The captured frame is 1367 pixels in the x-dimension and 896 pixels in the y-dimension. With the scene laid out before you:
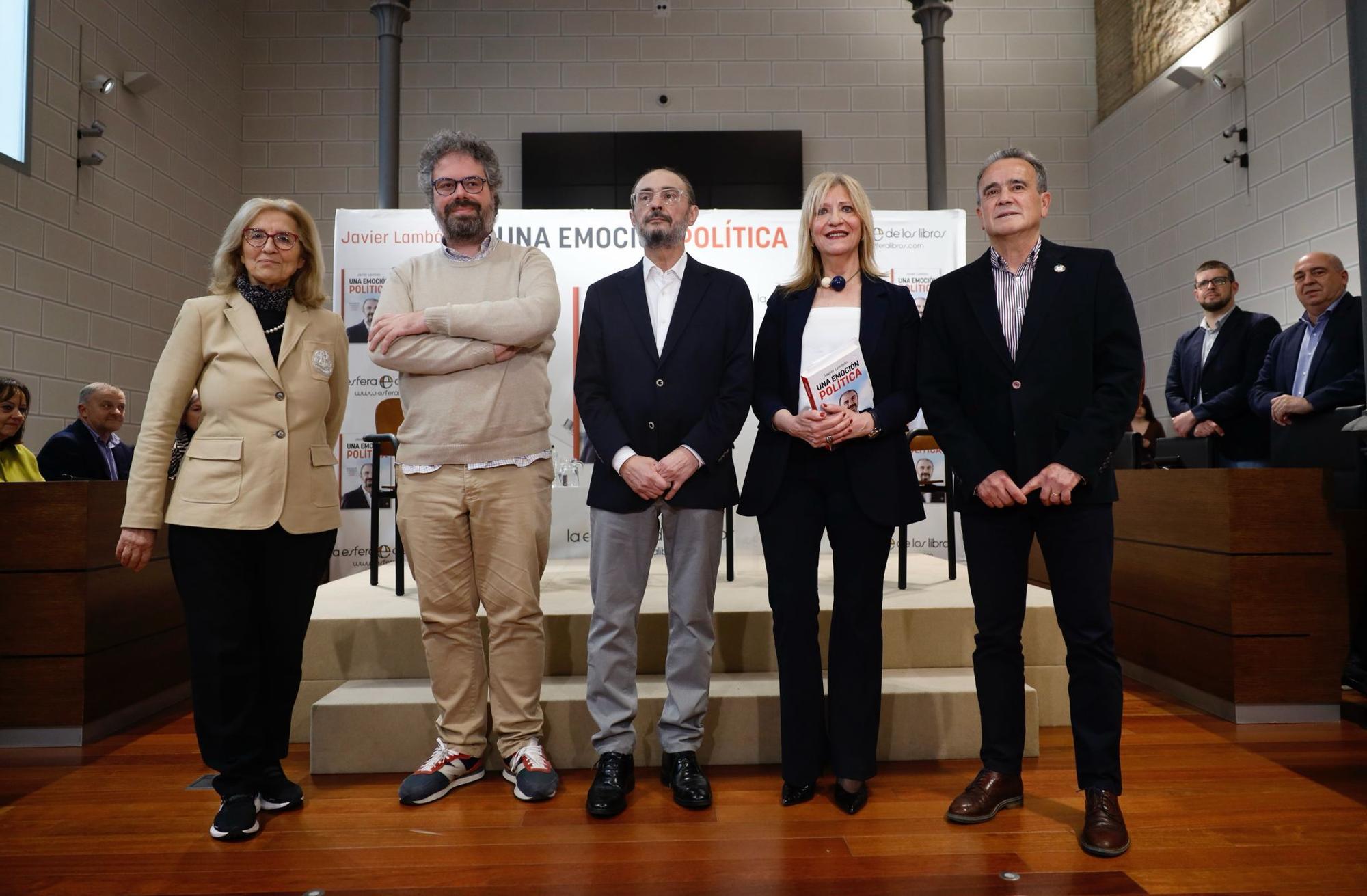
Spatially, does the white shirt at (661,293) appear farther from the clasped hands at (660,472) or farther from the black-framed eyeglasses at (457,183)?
the black-framed eyeglasses at (457,183)

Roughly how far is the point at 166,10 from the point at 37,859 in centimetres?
629

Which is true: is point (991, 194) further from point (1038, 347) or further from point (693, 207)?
point (693, 207)

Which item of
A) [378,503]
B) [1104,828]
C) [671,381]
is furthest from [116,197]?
[1104,828]

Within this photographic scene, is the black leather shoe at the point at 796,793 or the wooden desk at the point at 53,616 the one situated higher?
the wooden desk at the point at 53,616

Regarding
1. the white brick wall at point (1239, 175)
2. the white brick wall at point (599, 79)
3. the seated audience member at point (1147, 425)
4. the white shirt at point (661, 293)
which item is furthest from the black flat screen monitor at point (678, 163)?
the white shirt at point (661, 293)

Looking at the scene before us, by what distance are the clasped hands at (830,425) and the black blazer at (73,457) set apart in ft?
11.1

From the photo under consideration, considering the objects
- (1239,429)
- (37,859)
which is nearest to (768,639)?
(37,859)

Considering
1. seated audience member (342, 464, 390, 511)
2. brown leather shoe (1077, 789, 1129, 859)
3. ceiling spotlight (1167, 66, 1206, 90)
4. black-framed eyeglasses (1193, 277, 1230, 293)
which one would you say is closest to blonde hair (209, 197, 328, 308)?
brown leather shoe (1077, 789, 1129, 859)

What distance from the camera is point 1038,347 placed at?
2141mm

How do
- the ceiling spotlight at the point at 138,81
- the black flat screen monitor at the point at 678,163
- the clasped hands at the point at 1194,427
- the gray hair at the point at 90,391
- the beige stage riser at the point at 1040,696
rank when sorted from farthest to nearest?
1. the black flat screen monitor at the point at 678,163
2. the ceiling spotlight at the point at 138,81
3. the clasped hands at the point at 1194,427
4. the gray hair at the point at 90,391
5. the beige stage riser at the point at 1040,696

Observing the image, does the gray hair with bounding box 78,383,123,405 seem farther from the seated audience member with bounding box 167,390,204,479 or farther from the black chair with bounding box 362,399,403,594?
the seated audience member with bounding box 167,390,204,479

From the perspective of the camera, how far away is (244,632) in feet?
7.22

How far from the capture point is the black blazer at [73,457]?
4242 mm

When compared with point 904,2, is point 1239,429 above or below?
below
